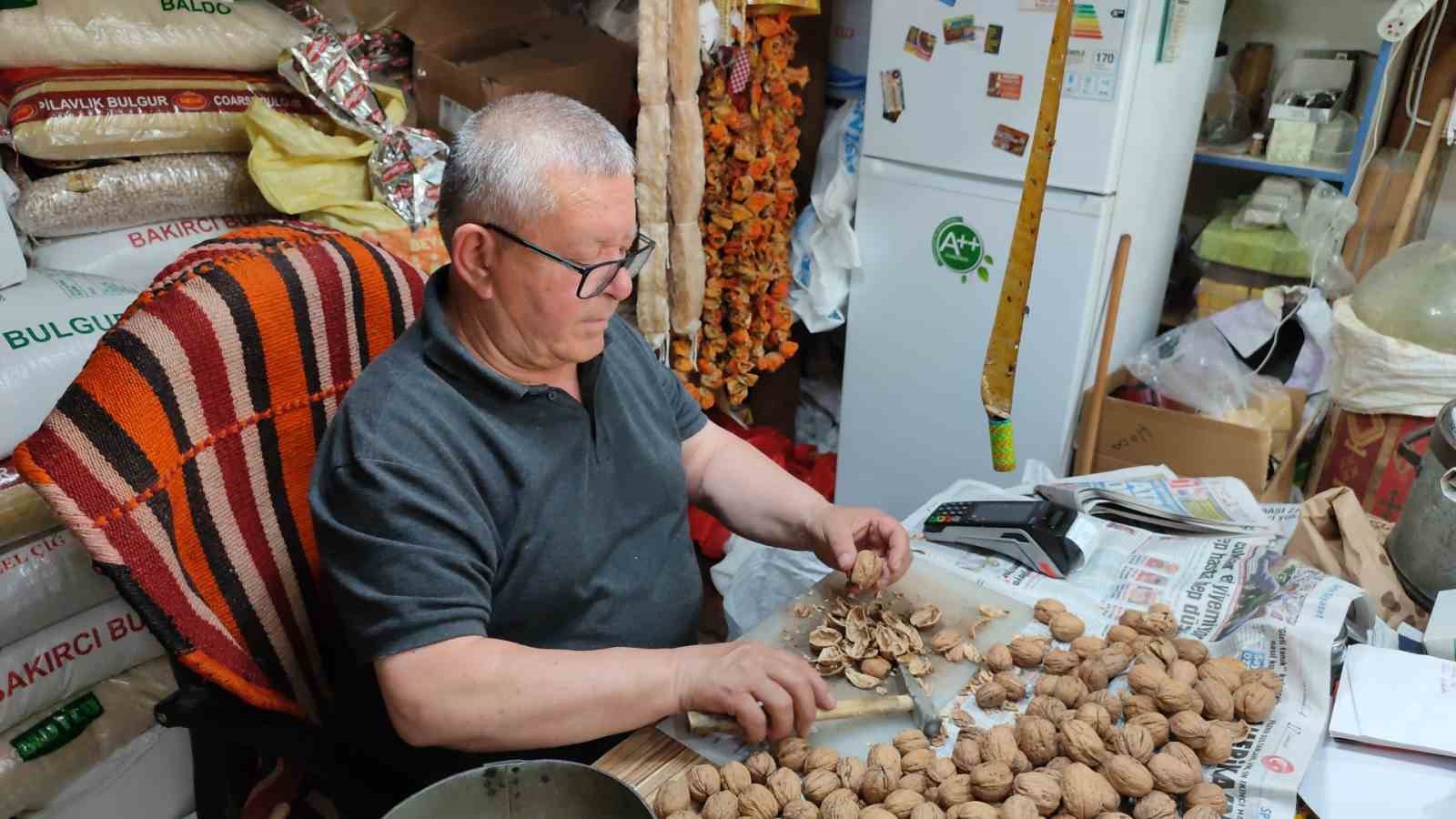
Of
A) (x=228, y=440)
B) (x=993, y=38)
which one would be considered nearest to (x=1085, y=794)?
(x=228, y=440)

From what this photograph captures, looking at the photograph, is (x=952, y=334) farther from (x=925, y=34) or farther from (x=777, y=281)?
(x=925, y=34)

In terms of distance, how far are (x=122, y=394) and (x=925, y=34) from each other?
185 centimetres

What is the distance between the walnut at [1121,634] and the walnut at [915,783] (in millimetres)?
316

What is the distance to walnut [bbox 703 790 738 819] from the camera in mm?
824

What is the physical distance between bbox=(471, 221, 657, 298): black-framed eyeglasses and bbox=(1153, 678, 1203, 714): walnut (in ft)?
2.30

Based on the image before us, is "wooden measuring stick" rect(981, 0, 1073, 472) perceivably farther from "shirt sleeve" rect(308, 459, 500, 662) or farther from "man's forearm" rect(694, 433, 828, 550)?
"shirt sleeve" rect(308, 459, 500, 662)

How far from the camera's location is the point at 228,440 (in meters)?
0.98

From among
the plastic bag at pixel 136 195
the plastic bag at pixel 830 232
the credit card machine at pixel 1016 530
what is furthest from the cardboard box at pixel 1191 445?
the plastic bag at pixel 136 195

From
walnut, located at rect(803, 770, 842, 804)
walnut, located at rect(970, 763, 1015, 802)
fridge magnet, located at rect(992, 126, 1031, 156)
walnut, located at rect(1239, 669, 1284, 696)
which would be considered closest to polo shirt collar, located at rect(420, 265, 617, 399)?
walnut, located at rect(803, 770, 842, 804)

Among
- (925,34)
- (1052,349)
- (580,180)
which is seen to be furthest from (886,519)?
(925,34)

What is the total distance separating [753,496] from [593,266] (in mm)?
467

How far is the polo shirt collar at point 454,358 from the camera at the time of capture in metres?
1.01

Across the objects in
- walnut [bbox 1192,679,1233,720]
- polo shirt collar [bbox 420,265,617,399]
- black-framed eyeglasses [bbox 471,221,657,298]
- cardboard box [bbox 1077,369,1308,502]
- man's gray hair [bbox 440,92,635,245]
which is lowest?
cardboard box [bbox 1077,369,1308,502]

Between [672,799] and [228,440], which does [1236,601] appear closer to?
[672,799]
